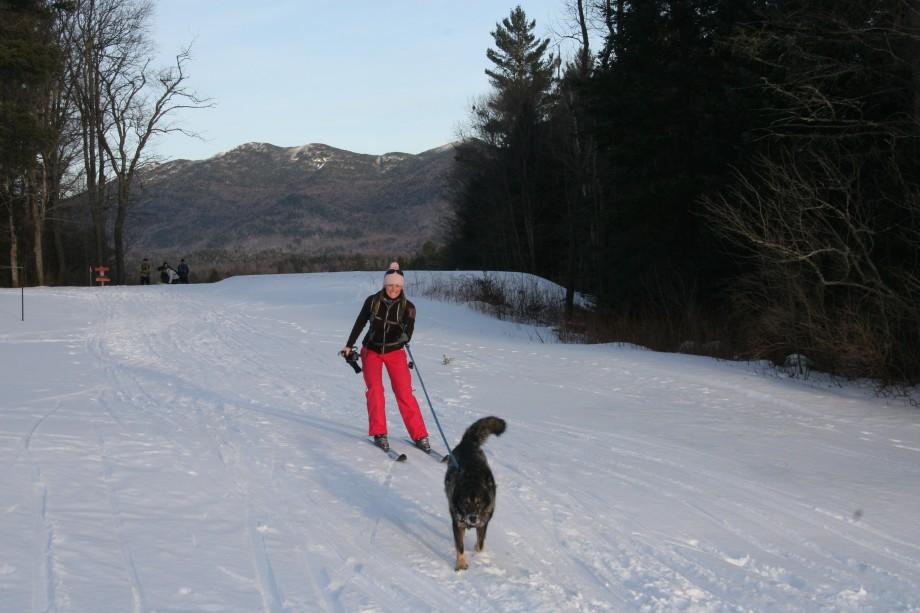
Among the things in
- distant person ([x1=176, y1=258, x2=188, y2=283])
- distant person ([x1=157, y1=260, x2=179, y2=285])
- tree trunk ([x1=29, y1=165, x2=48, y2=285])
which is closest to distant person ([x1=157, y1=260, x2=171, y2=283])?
distant person ([x1=157, y1=260, x2=179, y2=285])

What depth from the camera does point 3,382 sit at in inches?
494

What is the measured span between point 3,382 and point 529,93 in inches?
1633

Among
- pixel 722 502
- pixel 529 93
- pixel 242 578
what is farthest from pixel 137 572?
pixel 529 93

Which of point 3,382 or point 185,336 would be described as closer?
point 3,382

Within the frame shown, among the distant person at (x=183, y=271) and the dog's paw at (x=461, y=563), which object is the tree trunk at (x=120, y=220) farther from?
the dog's paw at (x=461, y=563)

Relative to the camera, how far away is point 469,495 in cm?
509

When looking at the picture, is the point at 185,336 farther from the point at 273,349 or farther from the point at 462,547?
the point at 462,547

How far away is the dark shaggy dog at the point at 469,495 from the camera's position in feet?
16.7

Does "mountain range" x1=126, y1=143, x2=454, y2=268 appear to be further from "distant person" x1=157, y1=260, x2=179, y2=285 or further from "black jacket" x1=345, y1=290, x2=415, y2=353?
"black jacket" x1=345, y1=290, x2=415, y2=353

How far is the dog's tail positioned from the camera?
230 inches

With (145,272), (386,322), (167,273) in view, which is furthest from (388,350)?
(167,273)

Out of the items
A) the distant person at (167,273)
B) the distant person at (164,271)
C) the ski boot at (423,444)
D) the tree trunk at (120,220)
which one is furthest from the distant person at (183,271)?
the ski boot at (423,444)

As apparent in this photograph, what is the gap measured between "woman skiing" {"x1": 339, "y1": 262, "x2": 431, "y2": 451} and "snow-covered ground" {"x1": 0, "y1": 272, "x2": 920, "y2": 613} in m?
0.32

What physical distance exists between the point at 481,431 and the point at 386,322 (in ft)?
8.85
